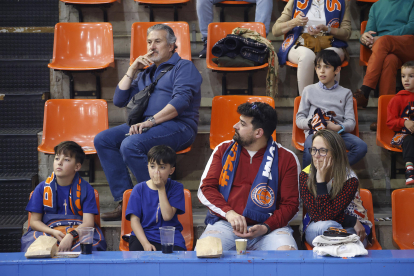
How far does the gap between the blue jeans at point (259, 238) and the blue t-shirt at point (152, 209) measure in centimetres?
18

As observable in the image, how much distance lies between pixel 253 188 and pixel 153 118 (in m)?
0.90

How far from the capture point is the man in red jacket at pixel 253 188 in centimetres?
204

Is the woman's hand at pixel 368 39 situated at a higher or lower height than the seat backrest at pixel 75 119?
higher

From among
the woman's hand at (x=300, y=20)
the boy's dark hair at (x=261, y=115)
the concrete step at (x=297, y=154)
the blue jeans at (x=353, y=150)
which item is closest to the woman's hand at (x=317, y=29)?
the woman's hand at (x=300, y=20)

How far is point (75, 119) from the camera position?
3.15 metres

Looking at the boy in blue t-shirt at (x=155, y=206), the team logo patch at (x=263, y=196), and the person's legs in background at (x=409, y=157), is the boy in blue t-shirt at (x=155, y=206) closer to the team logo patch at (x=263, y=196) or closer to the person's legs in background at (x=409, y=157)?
the team logo patch at (x=263, y=196)

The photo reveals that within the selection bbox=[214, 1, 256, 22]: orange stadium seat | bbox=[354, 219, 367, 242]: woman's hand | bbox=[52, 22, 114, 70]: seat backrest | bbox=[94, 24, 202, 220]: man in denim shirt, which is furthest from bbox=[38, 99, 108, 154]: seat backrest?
bbox=[354, 219, 367, 242]: woman's hand

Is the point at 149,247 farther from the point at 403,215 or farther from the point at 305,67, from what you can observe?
the point at 305,67

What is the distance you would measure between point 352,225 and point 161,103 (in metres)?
1.44

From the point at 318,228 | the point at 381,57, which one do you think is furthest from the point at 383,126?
the point at 318,228

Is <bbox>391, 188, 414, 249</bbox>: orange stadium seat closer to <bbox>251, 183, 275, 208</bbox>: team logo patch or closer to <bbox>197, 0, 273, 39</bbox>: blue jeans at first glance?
<bbox>251, 183, 275, 208</bbox>: team logo patch

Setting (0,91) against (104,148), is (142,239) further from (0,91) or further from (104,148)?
(0,91)

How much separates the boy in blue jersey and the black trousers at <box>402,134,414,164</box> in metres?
2.08

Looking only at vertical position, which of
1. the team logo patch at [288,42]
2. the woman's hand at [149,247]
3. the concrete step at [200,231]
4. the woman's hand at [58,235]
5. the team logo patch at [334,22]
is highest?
the team logo patch at [334,22]
